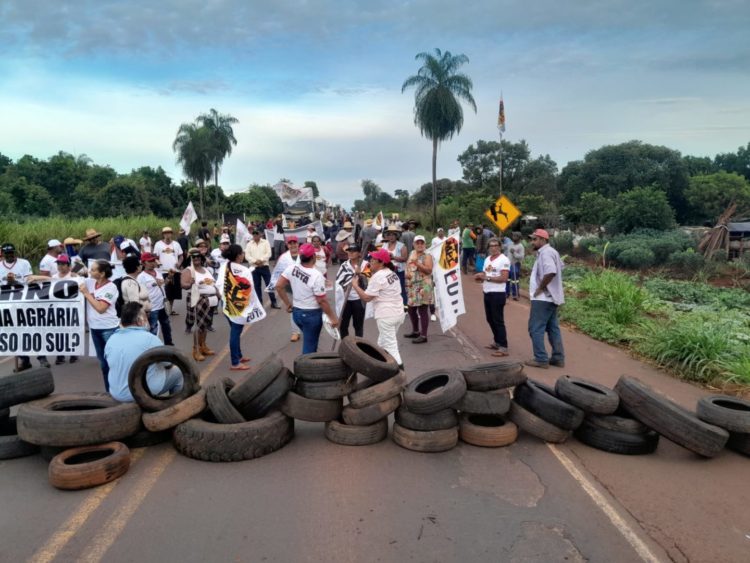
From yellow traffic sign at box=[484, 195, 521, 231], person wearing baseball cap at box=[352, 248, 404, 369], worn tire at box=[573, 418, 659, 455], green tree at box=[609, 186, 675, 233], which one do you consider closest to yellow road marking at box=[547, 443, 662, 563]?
worn tire at box=[573, 418, 659, 455]

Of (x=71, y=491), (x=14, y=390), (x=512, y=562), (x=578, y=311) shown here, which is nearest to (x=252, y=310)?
(x=14, y=390)

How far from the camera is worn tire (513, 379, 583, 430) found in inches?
206

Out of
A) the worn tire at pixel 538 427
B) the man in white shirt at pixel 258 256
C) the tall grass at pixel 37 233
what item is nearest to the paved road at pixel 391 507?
the worn tire at pixel 538 427

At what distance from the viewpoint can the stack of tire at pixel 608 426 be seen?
5105mm

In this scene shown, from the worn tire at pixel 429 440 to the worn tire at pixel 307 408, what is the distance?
0.78 metres

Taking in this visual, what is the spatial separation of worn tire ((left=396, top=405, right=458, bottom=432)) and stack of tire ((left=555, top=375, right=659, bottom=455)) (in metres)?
1.25

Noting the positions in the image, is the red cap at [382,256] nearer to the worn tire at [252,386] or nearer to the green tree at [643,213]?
the worn tire at [252,386]

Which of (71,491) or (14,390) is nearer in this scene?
(71,491)

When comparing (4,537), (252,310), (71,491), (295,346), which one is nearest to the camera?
(4,537)

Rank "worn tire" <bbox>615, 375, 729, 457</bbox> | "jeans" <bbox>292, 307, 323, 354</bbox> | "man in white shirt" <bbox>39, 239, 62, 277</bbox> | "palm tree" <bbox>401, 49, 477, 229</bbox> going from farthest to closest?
"palm tree" <bbox>401, 49, 477, 229</bbox> → "man in white shirt" <bbox>39, 239, 62, 277</bbox> → "jeans" <bbox>292, 307, 323, 354</bbox> → "worn tire" <bbox>615, 375, 729, 457</bbox>

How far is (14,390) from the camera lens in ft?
17.0

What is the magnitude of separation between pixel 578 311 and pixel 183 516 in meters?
10.1

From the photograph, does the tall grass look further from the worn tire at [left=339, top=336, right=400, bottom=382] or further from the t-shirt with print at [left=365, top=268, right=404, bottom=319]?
the worn tire at [left=339, top=336, right=400, bottom=382]

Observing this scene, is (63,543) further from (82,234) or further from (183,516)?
(82,234)
